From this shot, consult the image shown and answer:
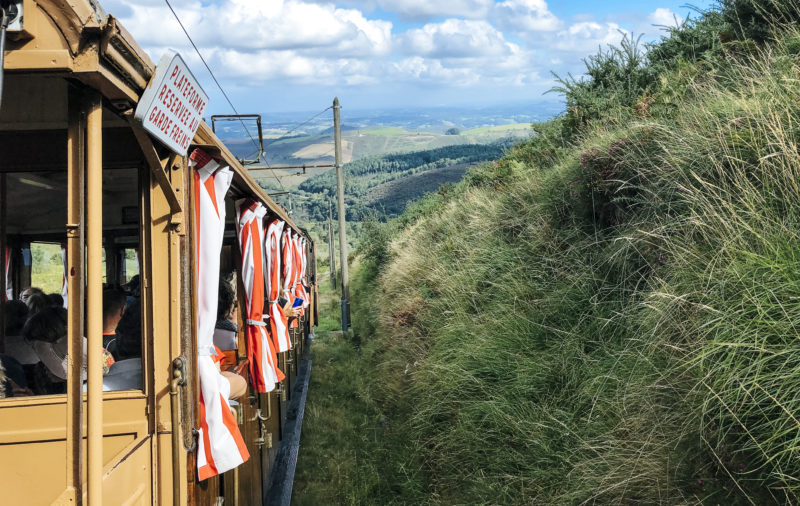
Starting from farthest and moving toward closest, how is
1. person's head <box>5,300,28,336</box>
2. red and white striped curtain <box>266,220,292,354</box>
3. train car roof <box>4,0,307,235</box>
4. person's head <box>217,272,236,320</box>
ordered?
red and white striped curtain <box>266,220,292,354</box>
person's head <box>217,272,236,320</box>
person's head <box>5,300,28,336</box>
train car roof <box>4,0,307,235</box>

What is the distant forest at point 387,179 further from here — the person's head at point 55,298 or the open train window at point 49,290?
the person's head at point 55,298

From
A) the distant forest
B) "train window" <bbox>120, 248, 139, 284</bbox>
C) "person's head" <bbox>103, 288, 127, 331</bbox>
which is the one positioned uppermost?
the distant forest

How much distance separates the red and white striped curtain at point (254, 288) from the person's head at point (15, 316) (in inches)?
67.6

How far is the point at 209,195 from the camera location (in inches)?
131

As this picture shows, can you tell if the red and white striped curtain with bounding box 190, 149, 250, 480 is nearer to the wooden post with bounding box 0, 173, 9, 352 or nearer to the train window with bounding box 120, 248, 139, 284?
the wooden post with bounding box 0, 173, 9, 352

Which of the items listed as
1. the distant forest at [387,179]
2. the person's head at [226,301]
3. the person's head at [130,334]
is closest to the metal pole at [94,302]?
the person's head at [130,334]

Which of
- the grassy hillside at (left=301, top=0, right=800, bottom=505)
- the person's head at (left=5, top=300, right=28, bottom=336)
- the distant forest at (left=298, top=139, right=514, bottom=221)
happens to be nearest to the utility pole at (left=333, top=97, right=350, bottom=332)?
the grassy hillside at (left=301, top=0, right=800, bottom=505)

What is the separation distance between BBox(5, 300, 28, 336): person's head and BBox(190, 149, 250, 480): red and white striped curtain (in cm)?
135

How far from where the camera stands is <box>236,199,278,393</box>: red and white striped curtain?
5254mm

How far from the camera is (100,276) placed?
191 centimetres

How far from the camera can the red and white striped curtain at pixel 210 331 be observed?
9.95 feet

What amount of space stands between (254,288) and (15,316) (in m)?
1.89

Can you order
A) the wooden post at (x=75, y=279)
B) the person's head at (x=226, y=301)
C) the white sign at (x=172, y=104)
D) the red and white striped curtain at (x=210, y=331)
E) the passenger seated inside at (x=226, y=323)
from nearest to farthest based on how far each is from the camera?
the wooden post at (x=75, y=279), the white sign at (x=172, y=104), the red and white striped curtain at (x=210, y=331), the passenger seated inside at (x=226, y=323), the person's head at (x=226, y=301)

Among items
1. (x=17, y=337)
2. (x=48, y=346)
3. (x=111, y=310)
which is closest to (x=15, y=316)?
(x=17, y=337)
